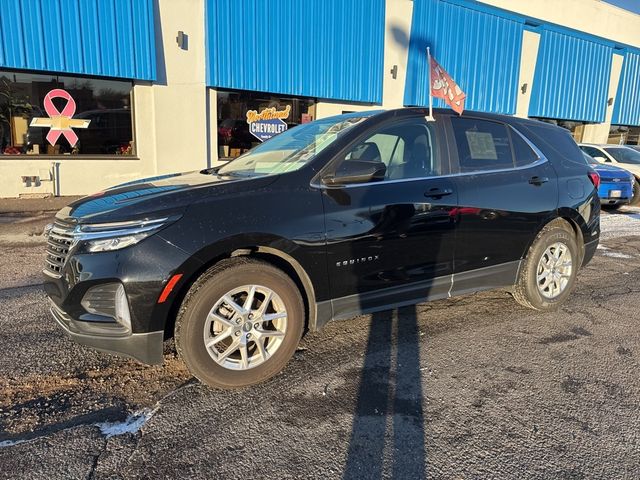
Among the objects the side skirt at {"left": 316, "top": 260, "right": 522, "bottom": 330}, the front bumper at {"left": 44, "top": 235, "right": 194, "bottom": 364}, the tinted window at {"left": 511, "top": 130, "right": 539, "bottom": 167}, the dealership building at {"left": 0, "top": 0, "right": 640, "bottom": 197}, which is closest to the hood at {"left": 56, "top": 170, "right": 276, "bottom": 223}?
the front bumper at {"left": 44, "top": 235, "right": 194, "bottom": 364}

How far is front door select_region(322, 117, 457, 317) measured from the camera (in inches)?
130

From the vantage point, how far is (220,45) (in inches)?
462

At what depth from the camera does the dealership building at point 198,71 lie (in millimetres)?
10172

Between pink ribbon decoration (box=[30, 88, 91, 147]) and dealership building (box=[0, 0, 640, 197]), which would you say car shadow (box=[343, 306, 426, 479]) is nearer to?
dealership building (box=[0, 0, 640, 197])

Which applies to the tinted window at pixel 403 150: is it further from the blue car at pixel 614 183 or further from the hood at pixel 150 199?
the blue car at pixel 614 183

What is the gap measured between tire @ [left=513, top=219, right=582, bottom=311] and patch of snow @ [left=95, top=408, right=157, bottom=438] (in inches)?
137

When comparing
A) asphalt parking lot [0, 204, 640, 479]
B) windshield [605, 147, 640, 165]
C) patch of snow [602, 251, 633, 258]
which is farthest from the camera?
windshield [605, 147, 640, 165]

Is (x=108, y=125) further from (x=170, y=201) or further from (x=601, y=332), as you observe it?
(x=601, y=332)

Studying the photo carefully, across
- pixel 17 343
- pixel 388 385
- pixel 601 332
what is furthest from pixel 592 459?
pixel 17 343

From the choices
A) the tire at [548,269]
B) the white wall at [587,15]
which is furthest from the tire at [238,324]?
the white wall at [587,15]

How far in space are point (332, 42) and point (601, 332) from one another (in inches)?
458

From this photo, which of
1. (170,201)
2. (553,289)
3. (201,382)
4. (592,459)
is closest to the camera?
(592,459)

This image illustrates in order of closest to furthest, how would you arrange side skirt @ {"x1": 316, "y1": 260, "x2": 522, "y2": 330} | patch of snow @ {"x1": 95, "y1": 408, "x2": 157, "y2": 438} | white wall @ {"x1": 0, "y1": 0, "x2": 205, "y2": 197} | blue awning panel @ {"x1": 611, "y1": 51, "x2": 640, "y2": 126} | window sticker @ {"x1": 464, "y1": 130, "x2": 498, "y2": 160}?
patch of snow @ {"x1": 95, "y1": 408, "x2": 157, "y2": 438}, side skirt @ {"x1": 316, "y1": 260, "x2": 522, "y2": 330}, window sticker @ {"x1": 464, "y1": 130, "x2": 498, "y2": 160}, white wall @ {"x1": 0, "y1": 0, "x2": 205, "y2": 197}, blue awning panel @ {"x1": 611, "y1": 51, "x2": 640, "y2": 126}

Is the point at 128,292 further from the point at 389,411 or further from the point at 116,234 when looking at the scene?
Result: the point at 389,411
